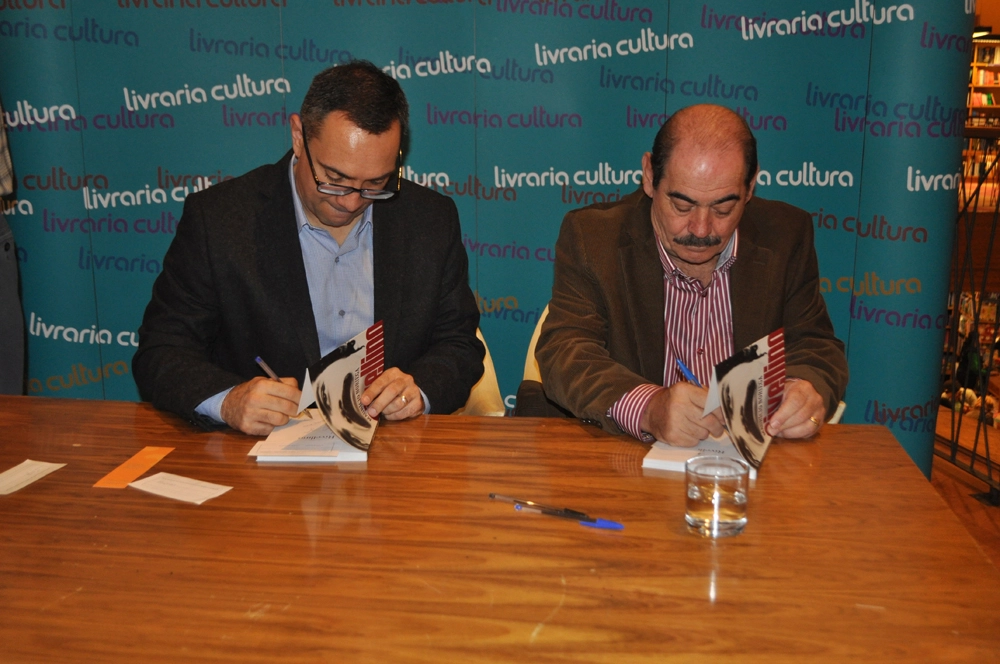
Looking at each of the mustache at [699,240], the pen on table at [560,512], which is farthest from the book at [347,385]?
the mustache at [699,240]

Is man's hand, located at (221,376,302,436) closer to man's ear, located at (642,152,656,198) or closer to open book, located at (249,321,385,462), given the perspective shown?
open book, located at (249,321,385,462)

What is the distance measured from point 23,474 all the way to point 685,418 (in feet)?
4.38

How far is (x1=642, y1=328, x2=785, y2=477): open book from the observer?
163 cm

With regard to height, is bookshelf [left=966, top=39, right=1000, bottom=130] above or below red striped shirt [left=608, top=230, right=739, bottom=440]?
above

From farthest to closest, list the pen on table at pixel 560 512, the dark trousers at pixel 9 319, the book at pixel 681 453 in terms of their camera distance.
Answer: the dark trousers at pixel 9 319 → the book at pixel 681 453 → the pen on table at pixel 560 512

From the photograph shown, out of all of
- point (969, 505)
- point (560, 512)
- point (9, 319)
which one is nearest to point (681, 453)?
point (560, 512)

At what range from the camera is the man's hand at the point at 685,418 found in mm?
1759

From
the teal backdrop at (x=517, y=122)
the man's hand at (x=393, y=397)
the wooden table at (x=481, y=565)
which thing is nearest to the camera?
the wooden table at (x=481, y=565)

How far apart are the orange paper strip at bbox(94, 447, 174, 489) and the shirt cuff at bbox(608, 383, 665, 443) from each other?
97 cm

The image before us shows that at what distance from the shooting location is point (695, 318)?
2348mm

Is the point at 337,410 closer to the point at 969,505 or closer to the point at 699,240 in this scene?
the point at 699,240

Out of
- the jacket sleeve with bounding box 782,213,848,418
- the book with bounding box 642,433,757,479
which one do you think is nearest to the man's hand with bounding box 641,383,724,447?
the book with bounding box 642,433,757,479

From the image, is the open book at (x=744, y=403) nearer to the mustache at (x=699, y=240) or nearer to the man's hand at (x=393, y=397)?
the mustache at (x=699, y=240)

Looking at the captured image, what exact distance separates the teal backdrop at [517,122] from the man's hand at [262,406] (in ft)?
7.47
